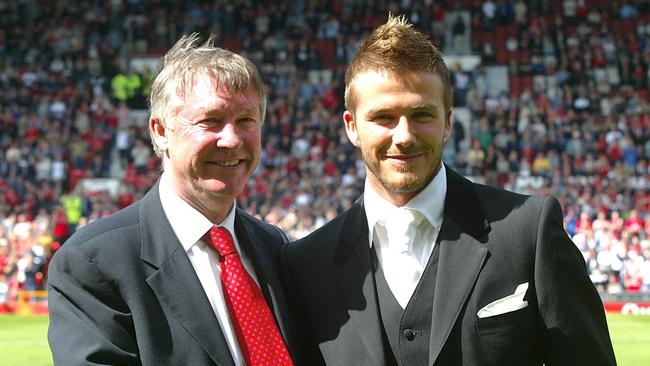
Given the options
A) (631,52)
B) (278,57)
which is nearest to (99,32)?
(278,57)

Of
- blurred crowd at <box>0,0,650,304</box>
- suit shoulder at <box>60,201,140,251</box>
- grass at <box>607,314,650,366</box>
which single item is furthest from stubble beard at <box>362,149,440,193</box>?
blurred crowd at <box>0,0,650,304</box>

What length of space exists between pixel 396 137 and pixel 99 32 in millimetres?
28490

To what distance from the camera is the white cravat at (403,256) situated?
357 centimetres

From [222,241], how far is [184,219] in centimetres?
16

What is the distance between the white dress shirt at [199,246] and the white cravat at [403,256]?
0.61m

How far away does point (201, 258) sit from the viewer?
364 centimetres

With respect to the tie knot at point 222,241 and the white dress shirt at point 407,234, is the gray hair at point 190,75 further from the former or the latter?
the white dress shirt at point 407,234

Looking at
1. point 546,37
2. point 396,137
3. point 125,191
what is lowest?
point 125,191

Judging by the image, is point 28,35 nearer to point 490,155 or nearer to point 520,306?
point 490,155

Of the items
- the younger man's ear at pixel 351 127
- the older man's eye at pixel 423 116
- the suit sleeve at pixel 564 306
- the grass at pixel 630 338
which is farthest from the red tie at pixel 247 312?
the grass at pixel 630 338

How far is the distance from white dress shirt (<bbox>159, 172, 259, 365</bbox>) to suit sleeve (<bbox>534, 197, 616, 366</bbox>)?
1.10m

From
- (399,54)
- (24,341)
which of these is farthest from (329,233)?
(24,341)

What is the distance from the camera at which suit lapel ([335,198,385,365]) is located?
352 centimetres

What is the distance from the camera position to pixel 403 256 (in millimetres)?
3609
